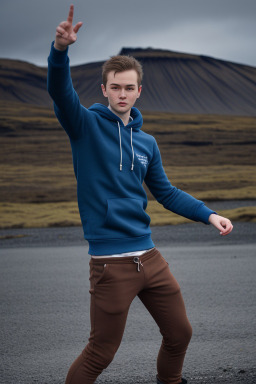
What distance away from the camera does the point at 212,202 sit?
51.2 feet

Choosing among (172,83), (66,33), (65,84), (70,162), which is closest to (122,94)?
(65,84)

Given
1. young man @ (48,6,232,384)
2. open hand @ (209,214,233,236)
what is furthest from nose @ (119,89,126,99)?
open hand @ (209,214,233,236)

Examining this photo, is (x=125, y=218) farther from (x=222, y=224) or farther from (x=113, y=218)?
(x=222, y=224)

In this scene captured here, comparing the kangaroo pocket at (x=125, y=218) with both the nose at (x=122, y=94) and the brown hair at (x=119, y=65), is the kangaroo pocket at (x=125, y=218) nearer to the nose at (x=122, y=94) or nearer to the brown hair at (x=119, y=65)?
the nose at (x=122, y=94)

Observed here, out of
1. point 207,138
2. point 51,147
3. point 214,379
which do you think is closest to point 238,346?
point 214,379

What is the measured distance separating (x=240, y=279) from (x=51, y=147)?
80.4ft

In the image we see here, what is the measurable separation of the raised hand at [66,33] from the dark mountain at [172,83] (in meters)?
88.6

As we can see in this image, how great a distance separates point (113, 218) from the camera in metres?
2.18

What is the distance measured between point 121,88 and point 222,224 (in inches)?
30.9

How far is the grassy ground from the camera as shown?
46.8 ft

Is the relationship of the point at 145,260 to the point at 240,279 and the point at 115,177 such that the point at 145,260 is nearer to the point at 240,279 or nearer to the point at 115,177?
the point at 115,177

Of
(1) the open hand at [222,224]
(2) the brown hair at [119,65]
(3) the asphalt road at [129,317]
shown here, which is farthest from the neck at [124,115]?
(3) the asphalt road at [129,317]

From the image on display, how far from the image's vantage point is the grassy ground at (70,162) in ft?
46.8

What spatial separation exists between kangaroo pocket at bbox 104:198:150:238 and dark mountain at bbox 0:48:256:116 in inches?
3484
